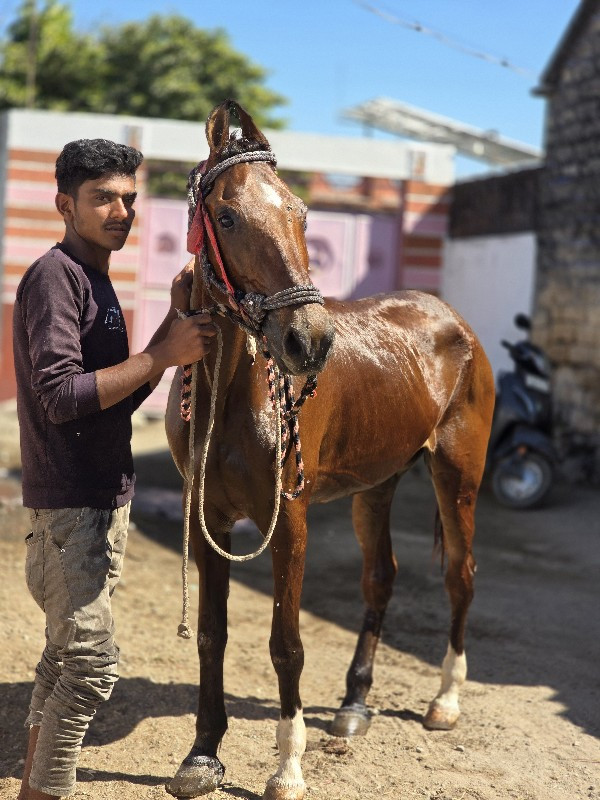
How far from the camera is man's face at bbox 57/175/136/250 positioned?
2.91 metres

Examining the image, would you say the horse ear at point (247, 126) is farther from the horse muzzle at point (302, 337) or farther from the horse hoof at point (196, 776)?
the horse hoof at point (196, 776)

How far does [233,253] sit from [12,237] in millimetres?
10498

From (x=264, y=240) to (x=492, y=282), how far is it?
31.9 ft

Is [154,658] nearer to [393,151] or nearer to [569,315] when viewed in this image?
[569,315]

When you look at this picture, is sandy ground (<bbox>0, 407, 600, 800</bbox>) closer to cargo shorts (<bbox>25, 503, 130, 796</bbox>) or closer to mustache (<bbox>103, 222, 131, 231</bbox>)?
cargo shorts (<bbox>25, 503, 130, 796</bbox>)

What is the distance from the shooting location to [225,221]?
9.37 ft

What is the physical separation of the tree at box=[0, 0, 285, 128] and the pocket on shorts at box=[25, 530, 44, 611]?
810 inches

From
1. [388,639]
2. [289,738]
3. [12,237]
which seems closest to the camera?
[289,738]

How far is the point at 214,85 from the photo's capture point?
2881 cm

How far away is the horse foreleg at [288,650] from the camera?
3.36 m

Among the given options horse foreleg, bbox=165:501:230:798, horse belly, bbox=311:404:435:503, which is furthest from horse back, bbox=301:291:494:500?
horse foreleg, bbox=165:501:230:798

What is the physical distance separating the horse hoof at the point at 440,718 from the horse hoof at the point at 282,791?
3.16 ft

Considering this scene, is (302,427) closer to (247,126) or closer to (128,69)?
(247,126)

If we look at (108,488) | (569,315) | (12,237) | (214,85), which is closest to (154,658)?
(108,488)
